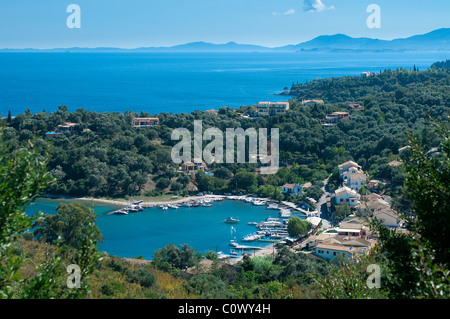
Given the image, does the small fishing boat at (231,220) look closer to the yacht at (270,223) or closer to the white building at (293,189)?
the yacht at (270,223)

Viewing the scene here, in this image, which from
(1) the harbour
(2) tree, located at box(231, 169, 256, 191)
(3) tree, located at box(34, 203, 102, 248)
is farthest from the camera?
(2) tree, located at box(231, 169, 256, 191)

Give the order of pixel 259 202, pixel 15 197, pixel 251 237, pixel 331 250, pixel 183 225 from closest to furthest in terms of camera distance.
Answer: pixel 15 197 < pixel 331 250 < pixel 251 237 < pixel 183 225 < pixel 259 202

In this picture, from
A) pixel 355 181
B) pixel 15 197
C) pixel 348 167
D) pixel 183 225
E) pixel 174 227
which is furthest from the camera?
pixel 348 167

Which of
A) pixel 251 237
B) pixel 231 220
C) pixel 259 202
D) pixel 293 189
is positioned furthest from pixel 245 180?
pixel 251 237

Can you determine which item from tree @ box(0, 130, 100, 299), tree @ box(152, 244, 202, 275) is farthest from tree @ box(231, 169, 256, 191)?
tree @ box(0, 130, 100, 299)

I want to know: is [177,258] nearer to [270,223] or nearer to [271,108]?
[270,223]

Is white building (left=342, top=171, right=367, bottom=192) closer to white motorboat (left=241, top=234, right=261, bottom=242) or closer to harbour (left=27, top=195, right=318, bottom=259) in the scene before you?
harbour (left=27, top=195, right=318, bottom=259)

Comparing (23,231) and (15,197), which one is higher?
(15,197)

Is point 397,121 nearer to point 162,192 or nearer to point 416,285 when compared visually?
point 162,192

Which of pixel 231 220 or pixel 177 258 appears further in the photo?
pixel 231 220
